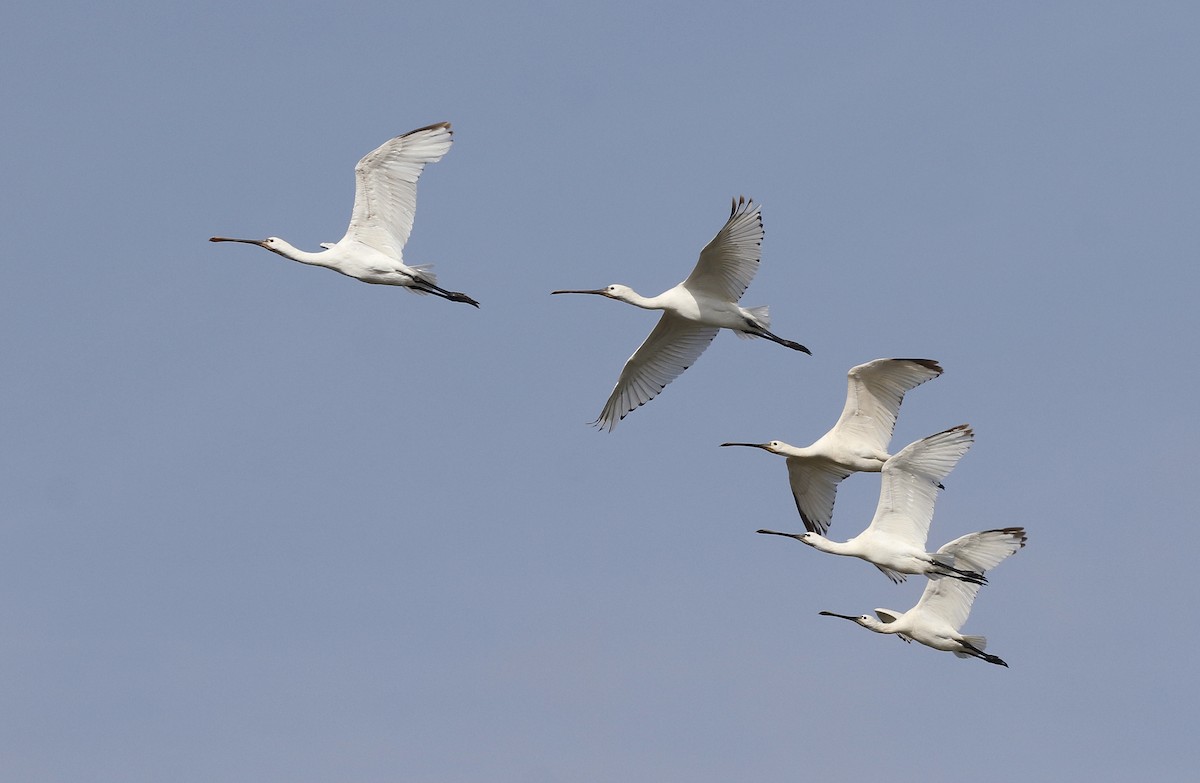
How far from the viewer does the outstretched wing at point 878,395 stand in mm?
36625

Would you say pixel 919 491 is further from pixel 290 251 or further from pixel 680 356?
pixel 290 251

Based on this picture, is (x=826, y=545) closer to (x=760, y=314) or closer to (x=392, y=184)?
(x=760, y=314)

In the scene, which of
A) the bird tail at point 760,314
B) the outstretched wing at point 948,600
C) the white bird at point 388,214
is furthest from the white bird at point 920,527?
the white bird at point 388,214

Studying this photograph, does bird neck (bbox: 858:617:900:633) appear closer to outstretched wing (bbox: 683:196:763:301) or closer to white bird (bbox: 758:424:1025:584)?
white bird (bbox: 758:424:1025:584)

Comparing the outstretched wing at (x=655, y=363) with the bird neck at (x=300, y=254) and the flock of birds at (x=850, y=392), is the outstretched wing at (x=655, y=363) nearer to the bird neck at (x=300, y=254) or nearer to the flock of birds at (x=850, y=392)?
the flock of birds at (x=850, y=392)

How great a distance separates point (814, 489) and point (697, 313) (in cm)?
389

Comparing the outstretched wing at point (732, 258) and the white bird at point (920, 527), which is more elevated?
the outstretched wing at point (732, 258)

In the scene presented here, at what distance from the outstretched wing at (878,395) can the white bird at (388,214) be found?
6.11m

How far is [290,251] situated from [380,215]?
1756 mm

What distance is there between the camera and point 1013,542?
36.0m

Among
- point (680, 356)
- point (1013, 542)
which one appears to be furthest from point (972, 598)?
point (680, 356)

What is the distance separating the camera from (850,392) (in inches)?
1462

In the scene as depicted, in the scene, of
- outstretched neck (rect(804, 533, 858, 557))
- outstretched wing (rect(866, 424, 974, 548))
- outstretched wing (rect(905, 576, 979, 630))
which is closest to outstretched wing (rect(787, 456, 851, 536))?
outstretched neck (rect(804, 533, 858, 557))

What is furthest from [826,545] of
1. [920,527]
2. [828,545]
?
[920,527]
